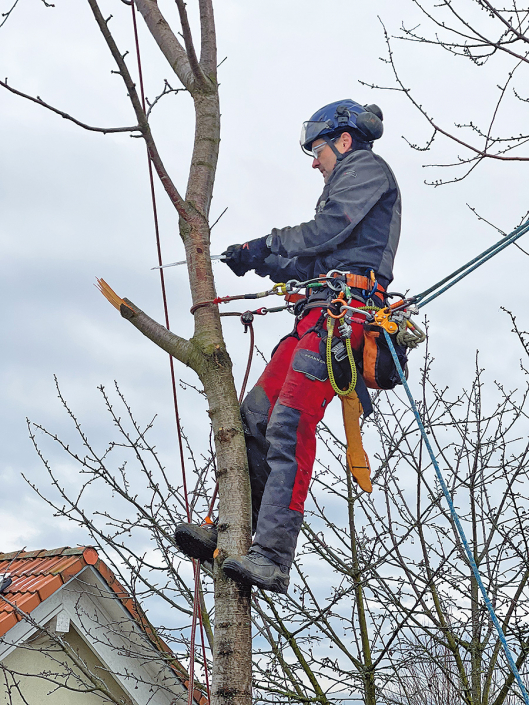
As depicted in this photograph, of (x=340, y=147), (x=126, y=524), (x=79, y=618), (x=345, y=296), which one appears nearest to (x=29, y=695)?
(x=79, y=618)

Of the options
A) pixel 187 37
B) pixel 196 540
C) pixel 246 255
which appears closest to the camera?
pixel 196 540

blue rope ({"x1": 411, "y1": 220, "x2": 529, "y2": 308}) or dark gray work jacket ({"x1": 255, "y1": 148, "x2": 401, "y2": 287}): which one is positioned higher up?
dark gray work jacket ({"x1": 255, "y1": 148, "x2": 401, "y2": 287})

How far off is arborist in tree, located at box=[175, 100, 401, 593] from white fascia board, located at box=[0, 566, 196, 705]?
254 centimetres

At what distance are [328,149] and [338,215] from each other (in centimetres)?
53

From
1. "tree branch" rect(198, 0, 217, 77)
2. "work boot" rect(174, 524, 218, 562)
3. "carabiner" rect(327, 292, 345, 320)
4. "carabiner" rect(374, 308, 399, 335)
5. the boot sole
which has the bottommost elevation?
the boot sole

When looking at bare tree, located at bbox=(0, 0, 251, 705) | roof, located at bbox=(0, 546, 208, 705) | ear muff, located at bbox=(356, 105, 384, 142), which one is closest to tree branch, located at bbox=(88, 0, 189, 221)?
bare tree, located at bbox=(0, 0, 251, 705)

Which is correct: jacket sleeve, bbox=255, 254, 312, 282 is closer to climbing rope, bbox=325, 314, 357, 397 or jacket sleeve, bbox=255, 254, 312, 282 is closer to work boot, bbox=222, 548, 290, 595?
climbing rope, bbox=325, 314, 357, 397

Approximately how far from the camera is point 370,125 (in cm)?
397

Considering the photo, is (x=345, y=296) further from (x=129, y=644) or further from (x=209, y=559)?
(x=129, y=644)

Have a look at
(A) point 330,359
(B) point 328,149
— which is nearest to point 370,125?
(B) point 328,149

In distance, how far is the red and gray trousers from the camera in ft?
10.4

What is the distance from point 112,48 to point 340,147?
4.08 ft

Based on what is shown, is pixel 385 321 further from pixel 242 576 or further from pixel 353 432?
pixel 242 576

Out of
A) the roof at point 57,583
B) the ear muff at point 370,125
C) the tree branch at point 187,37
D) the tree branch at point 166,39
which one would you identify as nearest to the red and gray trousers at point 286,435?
the ear muff at point 370,125
